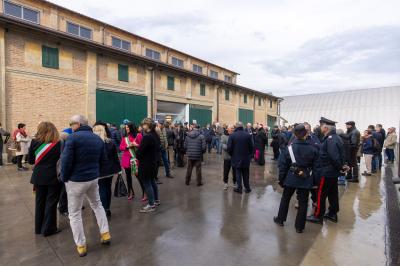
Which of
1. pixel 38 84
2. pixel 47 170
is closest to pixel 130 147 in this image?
pixel 47 170

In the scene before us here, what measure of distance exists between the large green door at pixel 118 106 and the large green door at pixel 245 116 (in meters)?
13.9

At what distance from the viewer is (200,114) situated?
2178 cm

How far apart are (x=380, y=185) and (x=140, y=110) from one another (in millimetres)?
13801

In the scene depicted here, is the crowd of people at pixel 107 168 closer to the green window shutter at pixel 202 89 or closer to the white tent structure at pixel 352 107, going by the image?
the green window shutter at pixel 202 89

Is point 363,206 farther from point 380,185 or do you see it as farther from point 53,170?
point 53,170

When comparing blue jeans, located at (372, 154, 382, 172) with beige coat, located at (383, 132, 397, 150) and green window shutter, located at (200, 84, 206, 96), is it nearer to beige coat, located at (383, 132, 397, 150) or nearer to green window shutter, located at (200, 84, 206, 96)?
beige coat, located at (383, 132, 397, 150)

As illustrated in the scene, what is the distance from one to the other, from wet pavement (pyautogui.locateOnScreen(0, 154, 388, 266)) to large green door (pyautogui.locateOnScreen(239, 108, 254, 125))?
21710 mm

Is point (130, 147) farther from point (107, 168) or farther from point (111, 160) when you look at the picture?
point (107, 168)

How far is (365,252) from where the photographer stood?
3.42m

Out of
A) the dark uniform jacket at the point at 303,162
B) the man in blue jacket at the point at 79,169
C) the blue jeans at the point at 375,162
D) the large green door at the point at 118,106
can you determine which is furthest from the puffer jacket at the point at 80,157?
the large green door at the point at 118,106

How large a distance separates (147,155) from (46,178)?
175cm

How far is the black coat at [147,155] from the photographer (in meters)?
4.66

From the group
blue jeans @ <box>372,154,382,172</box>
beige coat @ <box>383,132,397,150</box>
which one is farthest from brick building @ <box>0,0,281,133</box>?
beige coat @ <box>383,132,397,150</box>

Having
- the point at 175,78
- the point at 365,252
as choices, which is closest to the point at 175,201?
the point at 365,252
